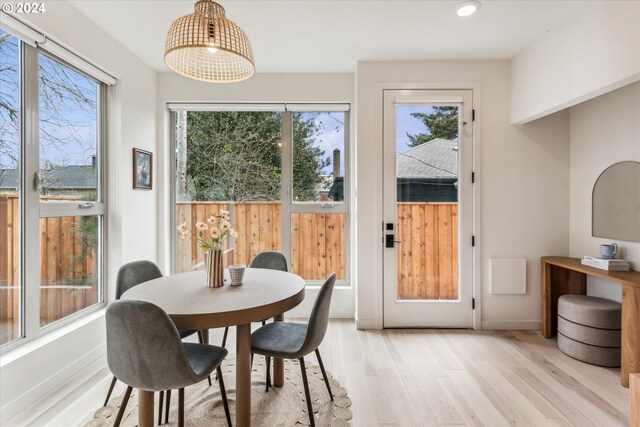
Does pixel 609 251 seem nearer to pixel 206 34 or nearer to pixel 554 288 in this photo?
pixel 554 288

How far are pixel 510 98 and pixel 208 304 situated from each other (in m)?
3.26

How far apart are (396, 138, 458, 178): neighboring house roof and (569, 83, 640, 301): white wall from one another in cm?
109

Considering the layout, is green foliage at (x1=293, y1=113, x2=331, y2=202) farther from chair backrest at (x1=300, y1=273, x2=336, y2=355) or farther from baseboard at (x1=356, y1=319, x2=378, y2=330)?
chair backrest at (x1=300, y1=273, x2=336, y2=355)

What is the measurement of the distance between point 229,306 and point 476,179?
2.63m

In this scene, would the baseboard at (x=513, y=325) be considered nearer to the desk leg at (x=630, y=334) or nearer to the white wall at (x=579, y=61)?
the desk leg at (x=630, y=334)

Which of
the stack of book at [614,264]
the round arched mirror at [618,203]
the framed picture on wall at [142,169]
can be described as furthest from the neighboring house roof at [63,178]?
the round arched mirror at [618,203]

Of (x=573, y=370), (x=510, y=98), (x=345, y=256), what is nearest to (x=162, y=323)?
(x=345, y=256)

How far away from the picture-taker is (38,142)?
Answer: 6.86 ft

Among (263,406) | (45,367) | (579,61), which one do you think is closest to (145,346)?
(263,406)

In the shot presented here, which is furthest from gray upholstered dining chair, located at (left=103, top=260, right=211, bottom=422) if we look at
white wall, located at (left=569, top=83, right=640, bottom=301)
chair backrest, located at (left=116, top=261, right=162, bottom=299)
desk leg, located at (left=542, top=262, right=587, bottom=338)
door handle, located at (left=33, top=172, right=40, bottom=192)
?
white wall, located at (left=569, top=83, right=640, bottom=301)

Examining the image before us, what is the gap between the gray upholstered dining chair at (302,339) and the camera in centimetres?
171

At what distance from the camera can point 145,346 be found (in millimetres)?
1366

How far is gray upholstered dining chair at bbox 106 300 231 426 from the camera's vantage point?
135 centimetres

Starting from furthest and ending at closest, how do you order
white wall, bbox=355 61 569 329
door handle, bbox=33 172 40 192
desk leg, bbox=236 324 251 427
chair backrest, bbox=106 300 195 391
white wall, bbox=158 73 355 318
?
white wall, bbox=158 73 355 318 < white wall, bbox=355 61 569 329 < door handle, bbox=33 172 40 192 < desk leg, bbox=236 324 251 427 < chair backrest, bbox=106 300 195 391
